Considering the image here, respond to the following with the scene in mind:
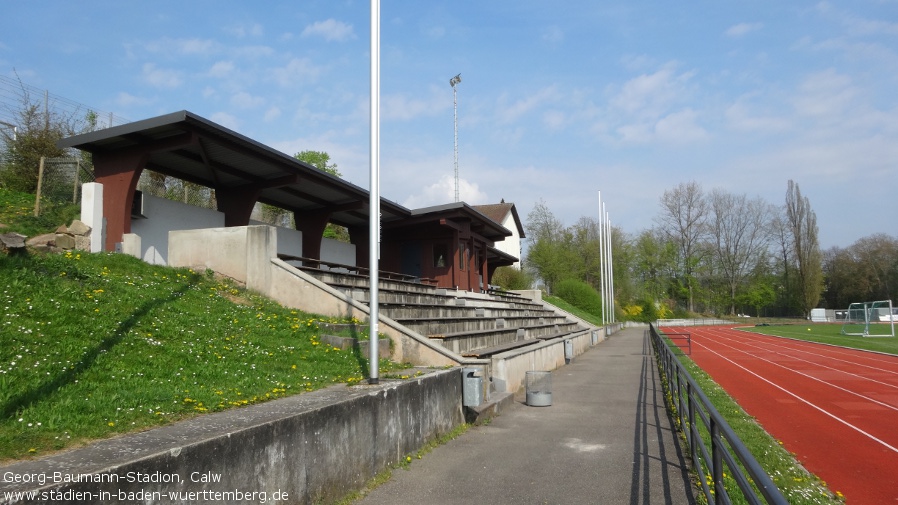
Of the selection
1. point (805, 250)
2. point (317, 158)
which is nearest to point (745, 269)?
point (805, 250)

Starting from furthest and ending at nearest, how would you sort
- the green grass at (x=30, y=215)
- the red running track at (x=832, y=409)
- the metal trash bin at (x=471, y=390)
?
the green grass at (x=30, y=215)
the metal trash bin at (x=471, y=390)
the red running track at (x=832, y=409)

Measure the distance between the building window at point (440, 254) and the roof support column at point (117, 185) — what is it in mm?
15425

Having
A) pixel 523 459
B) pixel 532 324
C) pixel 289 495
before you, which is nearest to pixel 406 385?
pixel 523 459

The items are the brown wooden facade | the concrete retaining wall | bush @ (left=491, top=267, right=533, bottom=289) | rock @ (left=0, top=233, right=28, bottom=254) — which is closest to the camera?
rock @ (left=0, top=233, right=28, bottom=254)

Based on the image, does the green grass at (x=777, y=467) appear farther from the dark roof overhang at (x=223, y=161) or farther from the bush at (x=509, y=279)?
the bush at (x=509, y=279)

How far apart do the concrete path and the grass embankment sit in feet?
5.56

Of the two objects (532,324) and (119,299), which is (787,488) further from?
(532,324)

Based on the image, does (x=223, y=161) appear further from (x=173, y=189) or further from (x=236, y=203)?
(x=173, y=189)

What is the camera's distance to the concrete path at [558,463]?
5.86 meters

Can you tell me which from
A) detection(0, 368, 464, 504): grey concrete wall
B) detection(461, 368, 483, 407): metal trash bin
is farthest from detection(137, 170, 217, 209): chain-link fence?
detection(0, 368, 464, 504): grey concrete wall

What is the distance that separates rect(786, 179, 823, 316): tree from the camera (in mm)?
73062

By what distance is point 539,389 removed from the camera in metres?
11.4

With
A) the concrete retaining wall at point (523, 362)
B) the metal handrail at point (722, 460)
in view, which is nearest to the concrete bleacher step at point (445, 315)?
the concrete retaining wall at point (523, 362)

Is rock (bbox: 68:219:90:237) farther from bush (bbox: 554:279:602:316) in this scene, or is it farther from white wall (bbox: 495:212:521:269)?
white wall (bbox: 495:212:521:269)
